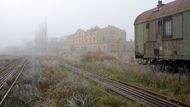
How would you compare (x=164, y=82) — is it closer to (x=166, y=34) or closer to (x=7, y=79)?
(x=166, y=34)

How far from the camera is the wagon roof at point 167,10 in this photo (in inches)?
564

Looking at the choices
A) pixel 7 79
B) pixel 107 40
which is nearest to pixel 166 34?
pixel 7 79

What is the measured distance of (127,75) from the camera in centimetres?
1798

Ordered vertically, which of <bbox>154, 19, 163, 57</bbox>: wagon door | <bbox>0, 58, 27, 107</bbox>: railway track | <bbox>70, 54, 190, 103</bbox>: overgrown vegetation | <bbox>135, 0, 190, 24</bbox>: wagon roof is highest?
<bbox>135, 0, 190, 24</bbox>: wagon roof

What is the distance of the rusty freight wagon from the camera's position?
14.1m

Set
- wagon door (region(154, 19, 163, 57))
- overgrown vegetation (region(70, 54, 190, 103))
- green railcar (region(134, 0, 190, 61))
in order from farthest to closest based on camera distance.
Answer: wagon door (region(154, 19, 163, 57))
green railcar (region(134, 0, 190, 61))
overgrown vegetation (region(70, 54, 190, 103))

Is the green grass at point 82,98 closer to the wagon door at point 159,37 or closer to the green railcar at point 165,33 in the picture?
the green railcar at point 165,33

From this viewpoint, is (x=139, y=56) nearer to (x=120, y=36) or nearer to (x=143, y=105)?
(x=143, y=105)

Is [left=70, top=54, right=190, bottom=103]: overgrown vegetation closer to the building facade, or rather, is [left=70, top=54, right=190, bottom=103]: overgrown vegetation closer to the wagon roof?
the wagon roof

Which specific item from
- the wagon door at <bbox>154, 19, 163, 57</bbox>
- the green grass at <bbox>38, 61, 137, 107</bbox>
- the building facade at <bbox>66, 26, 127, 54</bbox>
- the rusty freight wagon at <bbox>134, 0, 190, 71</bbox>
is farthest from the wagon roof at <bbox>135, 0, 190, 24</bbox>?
the building facade at <bbox>66, 26, 127, 54</bbox>

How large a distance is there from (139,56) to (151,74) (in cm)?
519

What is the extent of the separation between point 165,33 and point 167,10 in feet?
4.30

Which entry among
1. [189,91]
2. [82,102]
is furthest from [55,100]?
[189,91]

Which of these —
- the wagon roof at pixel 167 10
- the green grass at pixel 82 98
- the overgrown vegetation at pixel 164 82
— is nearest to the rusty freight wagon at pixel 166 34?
the wagon roof at pixel 167 10
